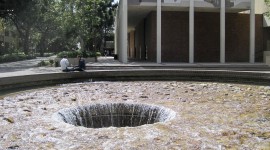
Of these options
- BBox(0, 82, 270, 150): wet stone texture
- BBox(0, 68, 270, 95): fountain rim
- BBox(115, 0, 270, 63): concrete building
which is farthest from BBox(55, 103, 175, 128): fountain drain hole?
BBox(115, 0, 270, 63): concrete building

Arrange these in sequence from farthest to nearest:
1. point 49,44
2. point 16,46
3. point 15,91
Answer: point 49,44
point 16,46
point 15,91

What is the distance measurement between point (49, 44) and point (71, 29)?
50.3 m

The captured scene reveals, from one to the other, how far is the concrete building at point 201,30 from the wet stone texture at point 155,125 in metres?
17.1

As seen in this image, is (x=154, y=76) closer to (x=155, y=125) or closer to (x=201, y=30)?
(x=155, y=125)

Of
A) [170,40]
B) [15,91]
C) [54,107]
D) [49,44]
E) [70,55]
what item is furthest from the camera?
[49,44]

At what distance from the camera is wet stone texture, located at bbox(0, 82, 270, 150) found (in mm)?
6234

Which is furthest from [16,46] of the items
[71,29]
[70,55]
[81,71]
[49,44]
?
[81,71]

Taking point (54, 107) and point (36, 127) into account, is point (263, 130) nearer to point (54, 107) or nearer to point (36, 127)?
point (36, 127)

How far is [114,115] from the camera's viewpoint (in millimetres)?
9617

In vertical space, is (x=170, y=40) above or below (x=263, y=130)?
above

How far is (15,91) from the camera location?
13.7 metres

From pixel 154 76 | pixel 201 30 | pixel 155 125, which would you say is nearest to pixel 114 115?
pixel 155 125

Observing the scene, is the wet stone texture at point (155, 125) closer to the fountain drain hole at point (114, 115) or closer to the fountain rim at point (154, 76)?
the fountain drain hole at point (114, 115)

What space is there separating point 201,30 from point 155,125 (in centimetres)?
2638
